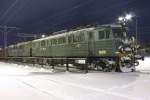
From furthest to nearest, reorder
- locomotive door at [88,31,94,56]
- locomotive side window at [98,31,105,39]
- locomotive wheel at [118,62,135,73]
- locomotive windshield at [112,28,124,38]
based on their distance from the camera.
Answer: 1. locomotive door at [88,31,94,56]
2. locomotive side window at [98,31,105,39]
3. locomotive windshield at [112,28,124,38]
4. locomotive wheel at [118,62,135,73]

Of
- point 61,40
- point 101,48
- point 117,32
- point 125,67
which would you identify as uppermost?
point 117,32

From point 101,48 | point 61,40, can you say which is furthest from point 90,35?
point 61,40

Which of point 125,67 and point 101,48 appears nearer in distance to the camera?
point 125,67

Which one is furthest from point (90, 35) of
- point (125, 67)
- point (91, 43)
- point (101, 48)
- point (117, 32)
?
point (125, 67)

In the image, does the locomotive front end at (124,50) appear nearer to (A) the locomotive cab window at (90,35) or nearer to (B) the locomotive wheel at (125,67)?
(B) the locomotive wheel at (125,67)

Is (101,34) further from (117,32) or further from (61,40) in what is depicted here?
(61,40)

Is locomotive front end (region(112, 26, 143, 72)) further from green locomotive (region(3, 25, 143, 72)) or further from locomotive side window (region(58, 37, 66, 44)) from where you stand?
locomotive side window (region(58, 37, 66, 44))

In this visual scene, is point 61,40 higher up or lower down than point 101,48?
higher up

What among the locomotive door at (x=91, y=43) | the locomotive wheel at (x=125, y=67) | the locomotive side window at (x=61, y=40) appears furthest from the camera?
the locomotive side window at (x=61, y=40)

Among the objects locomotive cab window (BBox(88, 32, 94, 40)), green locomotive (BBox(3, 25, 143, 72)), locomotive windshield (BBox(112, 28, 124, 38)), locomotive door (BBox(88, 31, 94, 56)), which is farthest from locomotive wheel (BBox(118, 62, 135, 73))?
locomotive cab window (BBox(88, 32, 94, 40))

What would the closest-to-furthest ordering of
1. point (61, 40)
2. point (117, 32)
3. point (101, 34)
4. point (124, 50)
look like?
point (124, 50)
point (117, 32)
point (101, 34)
point (61, 40)

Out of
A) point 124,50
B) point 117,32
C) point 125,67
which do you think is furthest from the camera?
point 117,32

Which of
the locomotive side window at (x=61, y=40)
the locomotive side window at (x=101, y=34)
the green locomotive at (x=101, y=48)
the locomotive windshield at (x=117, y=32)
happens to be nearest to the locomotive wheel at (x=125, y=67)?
the green locomotive at (x=101, y=48)

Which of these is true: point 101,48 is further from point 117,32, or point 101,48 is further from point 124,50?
point 124,50
